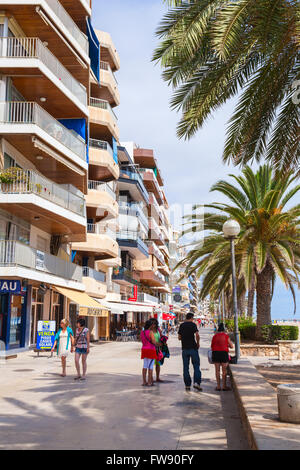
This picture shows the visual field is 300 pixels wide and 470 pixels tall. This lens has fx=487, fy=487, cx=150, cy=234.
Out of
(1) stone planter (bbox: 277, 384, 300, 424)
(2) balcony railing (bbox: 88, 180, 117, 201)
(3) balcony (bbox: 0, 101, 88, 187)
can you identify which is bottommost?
(1) stone planter (bbox: 277, 384, 300, 424)

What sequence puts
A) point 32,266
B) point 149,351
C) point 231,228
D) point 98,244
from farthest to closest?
point 98,244 → point 32,266 → point 231,228 → point 149,351

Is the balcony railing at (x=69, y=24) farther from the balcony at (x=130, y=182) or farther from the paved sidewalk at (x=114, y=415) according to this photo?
the balcony at (x=130, y=182)

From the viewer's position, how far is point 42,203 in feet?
70.6

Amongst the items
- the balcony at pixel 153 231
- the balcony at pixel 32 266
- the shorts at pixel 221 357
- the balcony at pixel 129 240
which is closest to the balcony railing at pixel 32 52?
the balcony at pixel 32 266

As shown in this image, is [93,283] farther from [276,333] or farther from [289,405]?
[289,405]

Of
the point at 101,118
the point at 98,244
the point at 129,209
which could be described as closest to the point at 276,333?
the point at 98,244

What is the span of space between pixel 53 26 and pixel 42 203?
8.21m

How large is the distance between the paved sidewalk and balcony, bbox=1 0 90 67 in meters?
15.8

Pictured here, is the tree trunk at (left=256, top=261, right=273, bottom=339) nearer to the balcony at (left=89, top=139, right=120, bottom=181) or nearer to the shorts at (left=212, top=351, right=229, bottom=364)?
the shorts at (left=212, top=351, right=229, bottom=364)

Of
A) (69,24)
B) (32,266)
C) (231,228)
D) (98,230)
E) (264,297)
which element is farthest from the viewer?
(98,230)

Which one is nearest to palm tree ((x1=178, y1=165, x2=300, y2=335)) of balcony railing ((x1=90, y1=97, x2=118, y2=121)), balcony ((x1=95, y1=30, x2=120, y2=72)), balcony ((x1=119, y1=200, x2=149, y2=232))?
balcony railing ((x1=90, y1=97, x2=118, y2=121))

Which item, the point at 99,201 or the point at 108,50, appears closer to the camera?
the point at 99,201

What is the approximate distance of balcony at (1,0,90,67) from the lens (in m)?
21.0

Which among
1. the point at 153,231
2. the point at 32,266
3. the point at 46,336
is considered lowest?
the point at 46,336
